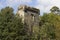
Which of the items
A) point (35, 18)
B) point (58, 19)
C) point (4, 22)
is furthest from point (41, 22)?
point (4, 22)

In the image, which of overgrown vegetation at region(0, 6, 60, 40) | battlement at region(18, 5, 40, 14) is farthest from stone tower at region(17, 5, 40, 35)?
overgrown vegetation at region(0, 6, 60, 40)

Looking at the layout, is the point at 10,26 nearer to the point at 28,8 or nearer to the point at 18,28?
the point at 18,28

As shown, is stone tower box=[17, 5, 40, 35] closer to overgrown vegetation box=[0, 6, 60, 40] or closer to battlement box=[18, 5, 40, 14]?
battlement box=[18, 5, 40, 14]

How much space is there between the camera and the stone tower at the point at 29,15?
4192 cm

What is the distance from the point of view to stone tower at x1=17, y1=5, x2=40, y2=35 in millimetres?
41925

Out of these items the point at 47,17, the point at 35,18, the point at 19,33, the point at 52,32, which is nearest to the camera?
the point at 52,32

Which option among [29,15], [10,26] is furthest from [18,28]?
[29,15]

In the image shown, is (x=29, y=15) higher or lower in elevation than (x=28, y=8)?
lower

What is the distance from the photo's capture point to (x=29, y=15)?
4297 cm

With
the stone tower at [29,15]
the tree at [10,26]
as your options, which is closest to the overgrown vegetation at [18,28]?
the tree at [10,26]

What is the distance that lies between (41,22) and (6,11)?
8058mm

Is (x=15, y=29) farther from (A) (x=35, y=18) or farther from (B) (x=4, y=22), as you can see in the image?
(A) (x=35, y=18)

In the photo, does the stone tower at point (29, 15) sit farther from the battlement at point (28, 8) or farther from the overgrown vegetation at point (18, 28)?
the overgrown vegetation at point (18, 28)

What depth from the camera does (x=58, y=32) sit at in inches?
1351
